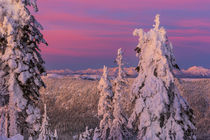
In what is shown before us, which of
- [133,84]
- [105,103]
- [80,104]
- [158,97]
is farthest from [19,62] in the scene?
[80,104]

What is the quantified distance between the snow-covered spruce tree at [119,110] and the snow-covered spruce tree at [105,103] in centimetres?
102

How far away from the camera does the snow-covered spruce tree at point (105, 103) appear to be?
41969mm

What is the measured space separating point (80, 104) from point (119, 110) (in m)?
114

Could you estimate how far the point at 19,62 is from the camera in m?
20.6

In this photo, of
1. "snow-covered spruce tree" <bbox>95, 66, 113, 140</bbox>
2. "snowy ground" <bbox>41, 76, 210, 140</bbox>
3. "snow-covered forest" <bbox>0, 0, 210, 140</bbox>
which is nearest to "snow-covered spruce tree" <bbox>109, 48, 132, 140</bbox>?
"snow-covered spruce tree" <bbox>95, 66, 113, 140</bbox>

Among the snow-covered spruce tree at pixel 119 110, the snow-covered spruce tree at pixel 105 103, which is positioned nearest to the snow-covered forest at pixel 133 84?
the snow-covered spruce tree at pixel 119 110

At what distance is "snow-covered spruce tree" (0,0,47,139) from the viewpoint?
66.9ft

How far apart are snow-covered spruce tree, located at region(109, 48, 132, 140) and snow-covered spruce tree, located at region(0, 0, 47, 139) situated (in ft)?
64.5

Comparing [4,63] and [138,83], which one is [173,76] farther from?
[4,63]

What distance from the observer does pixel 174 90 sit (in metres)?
20.5

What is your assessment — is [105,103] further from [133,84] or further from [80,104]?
[80,104]

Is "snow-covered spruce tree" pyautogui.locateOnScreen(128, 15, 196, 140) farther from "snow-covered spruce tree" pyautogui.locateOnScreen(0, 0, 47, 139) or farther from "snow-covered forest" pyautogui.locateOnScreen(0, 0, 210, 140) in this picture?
"snow-covered spruce tree" pyautogui.locateOnScreen(0, 0, 47, 139)

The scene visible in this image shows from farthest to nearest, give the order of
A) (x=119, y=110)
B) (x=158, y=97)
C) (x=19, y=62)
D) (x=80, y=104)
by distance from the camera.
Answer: (x=80, y=104) → (x=119, y=110) → (x=19, y=62) → (x=158, y=97)

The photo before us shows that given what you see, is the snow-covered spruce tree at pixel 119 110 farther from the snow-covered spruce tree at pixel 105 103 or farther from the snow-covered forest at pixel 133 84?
the snow-covered forest at pixel 133 84
